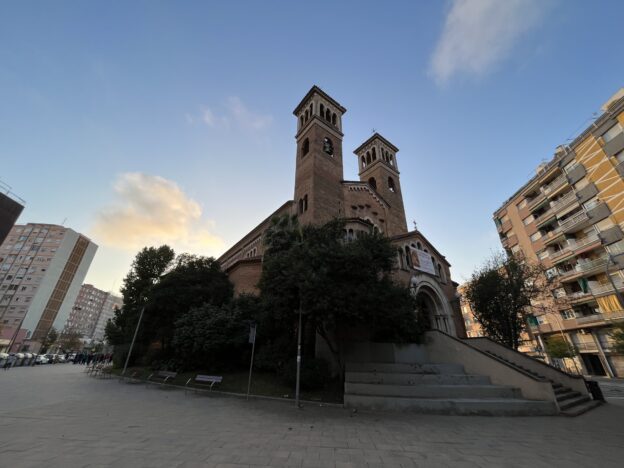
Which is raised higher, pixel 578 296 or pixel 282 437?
pixel 578 296

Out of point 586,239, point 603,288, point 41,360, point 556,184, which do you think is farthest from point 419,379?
point 41,360

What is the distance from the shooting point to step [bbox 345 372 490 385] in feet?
37.6

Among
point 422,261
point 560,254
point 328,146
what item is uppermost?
point 328,146

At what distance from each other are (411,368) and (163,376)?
15.9m

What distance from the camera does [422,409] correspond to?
30.4 feet

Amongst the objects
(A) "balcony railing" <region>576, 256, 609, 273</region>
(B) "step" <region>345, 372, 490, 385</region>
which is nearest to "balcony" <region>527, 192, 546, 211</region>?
(A) "balcony railing" <region>576, 256, 609, 273</region>

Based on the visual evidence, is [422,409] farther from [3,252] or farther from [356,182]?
[3,252]

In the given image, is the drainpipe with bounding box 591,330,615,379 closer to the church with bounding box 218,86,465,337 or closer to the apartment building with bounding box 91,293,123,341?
the church with bounding box 218,86,465,337

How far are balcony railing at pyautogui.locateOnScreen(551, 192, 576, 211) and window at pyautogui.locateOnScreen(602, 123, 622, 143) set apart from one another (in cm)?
603

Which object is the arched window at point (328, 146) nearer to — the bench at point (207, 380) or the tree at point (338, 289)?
the tree at point (338, 289)

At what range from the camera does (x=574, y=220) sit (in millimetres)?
28750

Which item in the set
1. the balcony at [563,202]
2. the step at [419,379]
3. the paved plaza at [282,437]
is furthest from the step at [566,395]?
the balcony at [563,202]

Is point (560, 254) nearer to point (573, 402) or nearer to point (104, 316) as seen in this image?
point (573, 402)

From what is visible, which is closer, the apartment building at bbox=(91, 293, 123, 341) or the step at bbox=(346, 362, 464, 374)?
the step at bbox=(346, 362, 464, 374)
